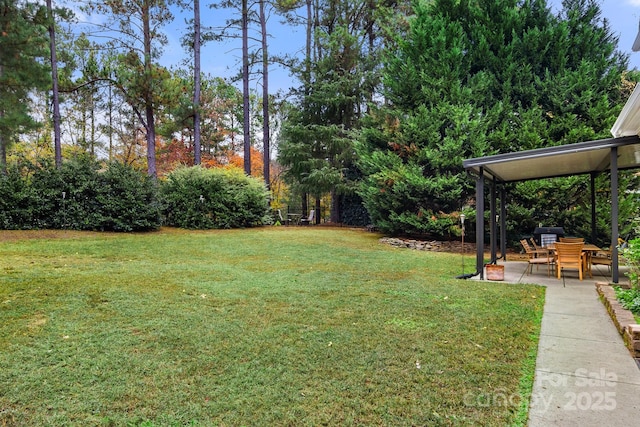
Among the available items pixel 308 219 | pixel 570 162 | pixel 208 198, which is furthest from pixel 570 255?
pixel 308 219

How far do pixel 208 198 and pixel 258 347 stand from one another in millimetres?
11907

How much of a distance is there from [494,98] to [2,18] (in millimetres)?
16214

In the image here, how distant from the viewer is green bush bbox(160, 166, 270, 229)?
14008 millimetres

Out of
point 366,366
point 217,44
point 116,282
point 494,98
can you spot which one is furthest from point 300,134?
point 366,366

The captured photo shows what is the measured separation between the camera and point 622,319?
3754 millimetres

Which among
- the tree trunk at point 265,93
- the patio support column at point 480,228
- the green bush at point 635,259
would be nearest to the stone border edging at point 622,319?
the green bush at point 635,259

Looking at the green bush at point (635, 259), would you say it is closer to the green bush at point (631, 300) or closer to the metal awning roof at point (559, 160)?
the green bush at point (631, 300)

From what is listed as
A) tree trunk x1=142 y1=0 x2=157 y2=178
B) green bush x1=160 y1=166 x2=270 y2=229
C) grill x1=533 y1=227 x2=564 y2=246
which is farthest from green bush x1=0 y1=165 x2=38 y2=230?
grill x1=533 y1=227 x2=564 y2=246

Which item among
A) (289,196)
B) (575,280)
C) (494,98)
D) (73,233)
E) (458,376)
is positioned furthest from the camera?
(289,196)

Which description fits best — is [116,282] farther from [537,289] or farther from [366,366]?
[537,289]

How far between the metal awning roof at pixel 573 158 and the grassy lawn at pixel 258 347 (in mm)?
2332

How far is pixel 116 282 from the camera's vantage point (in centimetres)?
550

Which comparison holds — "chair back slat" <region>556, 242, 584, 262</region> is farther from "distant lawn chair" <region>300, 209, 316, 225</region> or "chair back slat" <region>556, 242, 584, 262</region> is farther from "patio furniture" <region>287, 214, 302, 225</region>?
"patio furniture" <region>287, 214, 302, 225</region>

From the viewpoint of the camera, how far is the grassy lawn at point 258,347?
230 centimetres
